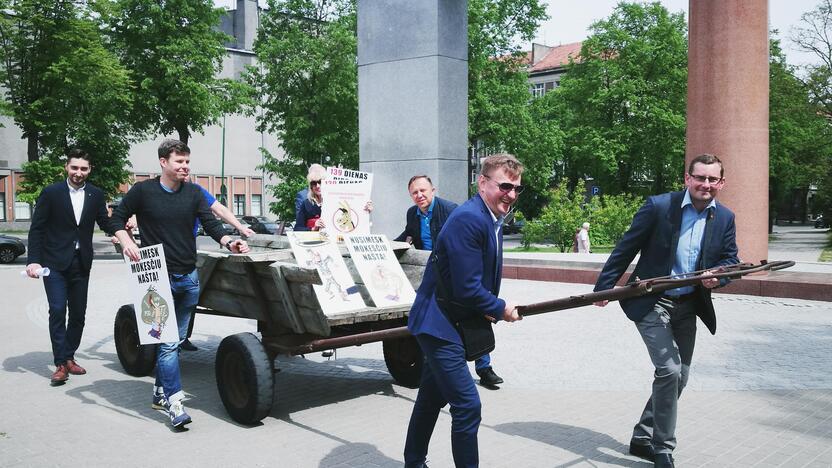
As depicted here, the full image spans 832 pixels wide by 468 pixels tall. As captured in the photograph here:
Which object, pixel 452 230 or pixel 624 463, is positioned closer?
pixel 452 230

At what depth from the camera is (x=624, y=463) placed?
4590mm

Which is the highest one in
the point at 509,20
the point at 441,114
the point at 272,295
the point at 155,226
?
the point at 509,20

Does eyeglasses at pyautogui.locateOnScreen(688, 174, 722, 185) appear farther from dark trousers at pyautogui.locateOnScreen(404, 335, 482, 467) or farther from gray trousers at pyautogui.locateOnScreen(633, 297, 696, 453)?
dark trousers at pyautogui.locateOnScreen(404, 335, 482, 467)

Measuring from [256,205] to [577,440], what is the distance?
66.9 meters

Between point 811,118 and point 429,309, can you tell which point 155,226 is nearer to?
point 429,309

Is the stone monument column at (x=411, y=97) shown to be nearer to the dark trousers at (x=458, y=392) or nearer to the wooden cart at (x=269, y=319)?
the wooden cart at (x=269, y=319)

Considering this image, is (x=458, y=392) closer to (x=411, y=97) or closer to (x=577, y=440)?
(x=577, y=440)

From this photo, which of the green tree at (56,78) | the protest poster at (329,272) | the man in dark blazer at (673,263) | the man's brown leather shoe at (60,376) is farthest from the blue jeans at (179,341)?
the green tree at (56,78)

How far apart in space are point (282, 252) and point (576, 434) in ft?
9.18

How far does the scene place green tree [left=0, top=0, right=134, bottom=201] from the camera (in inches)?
1105

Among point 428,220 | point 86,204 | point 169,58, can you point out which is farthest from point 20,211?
point 428,220

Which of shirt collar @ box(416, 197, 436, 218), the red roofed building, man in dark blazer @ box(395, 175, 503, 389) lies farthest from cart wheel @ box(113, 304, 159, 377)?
the red roofed building

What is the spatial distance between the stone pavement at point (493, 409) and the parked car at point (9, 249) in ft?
59.7

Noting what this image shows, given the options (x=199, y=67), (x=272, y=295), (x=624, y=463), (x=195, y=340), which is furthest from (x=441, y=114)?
(x=199, y=67)
